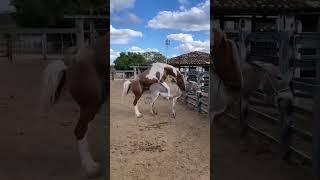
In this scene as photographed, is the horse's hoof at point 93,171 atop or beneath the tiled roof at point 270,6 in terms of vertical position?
beneath

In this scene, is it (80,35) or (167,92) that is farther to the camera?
(167,92)

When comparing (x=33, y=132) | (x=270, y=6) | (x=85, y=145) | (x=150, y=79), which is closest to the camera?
(x=85, y=145)

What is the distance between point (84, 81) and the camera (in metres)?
2.21

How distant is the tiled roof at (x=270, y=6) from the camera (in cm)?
291

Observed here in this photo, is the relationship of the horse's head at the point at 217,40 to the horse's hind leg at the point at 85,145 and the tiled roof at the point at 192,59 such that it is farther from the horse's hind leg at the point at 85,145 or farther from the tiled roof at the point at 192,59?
the horse's hind leg at the point at 85,145

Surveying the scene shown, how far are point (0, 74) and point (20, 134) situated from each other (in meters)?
0.46

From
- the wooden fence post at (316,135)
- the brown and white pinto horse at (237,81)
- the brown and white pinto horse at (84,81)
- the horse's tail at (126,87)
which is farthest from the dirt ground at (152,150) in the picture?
the wooden fence post at (316,135)

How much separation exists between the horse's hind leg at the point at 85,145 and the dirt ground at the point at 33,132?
5 centimetres

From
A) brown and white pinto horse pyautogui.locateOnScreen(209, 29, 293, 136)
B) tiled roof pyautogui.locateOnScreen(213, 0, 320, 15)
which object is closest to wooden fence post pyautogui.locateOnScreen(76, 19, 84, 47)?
brown and white pinto horse pyautogui.locateOnScreen(209, 29, 293, 136)

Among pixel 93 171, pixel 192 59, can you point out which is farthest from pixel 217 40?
pixel 93 171

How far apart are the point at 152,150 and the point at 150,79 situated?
0.45m

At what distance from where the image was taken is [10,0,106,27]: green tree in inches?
86.2

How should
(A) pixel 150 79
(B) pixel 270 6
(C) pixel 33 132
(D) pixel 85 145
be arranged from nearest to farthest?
1. (D) pixel 85 145
2. (A) pixel 150 79
3. (C) pixel 33 132
4. (B) pixel 270 6

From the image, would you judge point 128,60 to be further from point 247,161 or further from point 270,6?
point 270,6
